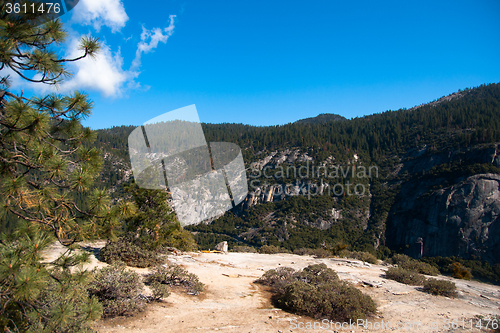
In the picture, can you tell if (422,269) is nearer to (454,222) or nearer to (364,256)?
(364,256)

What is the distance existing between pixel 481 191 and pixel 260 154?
7212cm

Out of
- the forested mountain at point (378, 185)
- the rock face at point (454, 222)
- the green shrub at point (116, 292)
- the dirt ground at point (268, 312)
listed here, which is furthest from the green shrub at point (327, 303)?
the rock face at point (454, 222)

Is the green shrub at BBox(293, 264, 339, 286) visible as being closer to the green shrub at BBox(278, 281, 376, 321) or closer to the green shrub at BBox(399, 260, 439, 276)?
the green shrub at BBox(278, 281, 376, 321)

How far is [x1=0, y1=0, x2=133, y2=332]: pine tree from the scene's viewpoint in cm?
241

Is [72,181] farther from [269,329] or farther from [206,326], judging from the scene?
[269,329]

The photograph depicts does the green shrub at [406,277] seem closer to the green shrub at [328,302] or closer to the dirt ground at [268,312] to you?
the dirt ground at [268,312]

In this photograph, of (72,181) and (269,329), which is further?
(269,329)

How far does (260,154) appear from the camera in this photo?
107688 millimetres

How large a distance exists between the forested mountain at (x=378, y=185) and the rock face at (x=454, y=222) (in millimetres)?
210

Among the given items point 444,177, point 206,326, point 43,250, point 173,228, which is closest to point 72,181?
Answer: point 43,250

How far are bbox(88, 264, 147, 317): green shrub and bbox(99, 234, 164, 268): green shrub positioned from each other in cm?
323

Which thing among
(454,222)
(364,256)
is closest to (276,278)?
(364,256)

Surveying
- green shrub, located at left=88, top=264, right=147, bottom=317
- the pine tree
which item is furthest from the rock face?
the pine tree

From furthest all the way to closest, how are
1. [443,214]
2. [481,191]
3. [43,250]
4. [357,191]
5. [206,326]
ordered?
[357,191] → [443,214] → [481,191] → [206,326] → [43,250]
